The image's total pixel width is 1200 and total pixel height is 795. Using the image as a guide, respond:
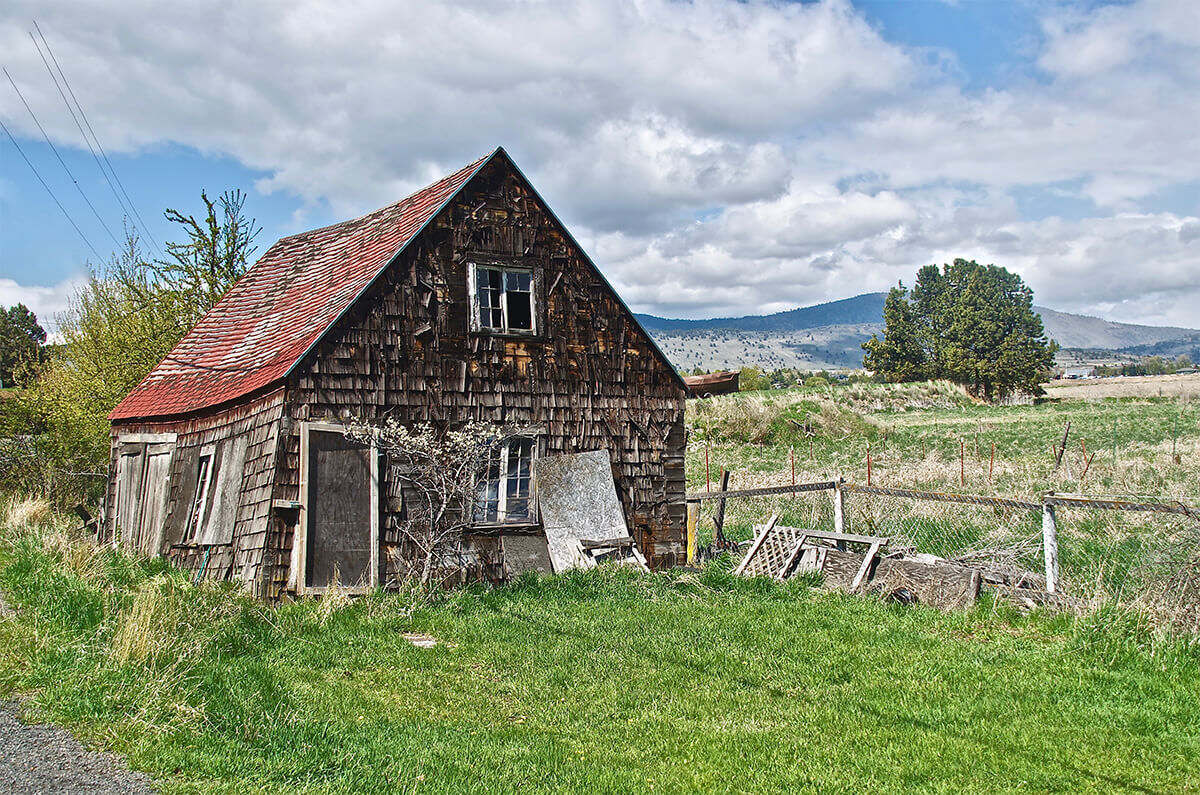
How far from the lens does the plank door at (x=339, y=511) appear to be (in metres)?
11.8

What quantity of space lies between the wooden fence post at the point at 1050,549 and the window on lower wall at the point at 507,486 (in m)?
7.27

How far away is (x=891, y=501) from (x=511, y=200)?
816cm

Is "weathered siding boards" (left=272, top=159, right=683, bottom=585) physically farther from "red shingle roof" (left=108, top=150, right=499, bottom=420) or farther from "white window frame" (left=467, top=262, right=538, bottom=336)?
"red shingle roof" (left=108, top=150, right=499, bottom=420)

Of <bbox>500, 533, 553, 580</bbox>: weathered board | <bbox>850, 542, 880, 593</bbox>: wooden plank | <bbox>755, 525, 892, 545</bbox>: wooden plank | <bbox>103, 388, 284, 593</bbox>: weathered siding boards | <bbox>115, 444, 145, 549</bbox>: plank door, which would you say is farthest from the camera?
<bbox>115, 444, 145, 549</bbox>: plank door

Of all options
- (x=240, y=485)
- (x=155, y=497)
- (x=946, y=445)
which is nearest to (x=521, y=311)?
(x=240, y=485)

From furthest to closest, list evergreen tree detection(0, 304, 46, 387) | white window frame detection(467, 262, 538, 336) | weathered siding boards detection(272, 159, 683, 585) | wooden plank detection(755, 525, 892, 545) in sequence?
evergreen tree detection(0, 304, 46, 387) → white window frame detection(467, 262, 538, 336) → weathered siding boards detection(272, 159, 683, 585) → wooden plank detection(755, 525, 892, 545)

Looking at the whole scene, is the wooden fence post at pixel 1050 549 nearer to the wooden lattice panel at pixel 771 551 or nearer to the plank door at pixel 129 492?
the wooden lattice panel at pixel 771 551

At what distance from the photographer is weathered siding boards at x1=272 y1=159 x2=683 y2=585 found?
12477 mm

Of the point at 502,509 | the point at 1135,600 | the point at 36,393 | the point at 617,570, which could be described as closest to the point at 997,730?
the point at 1135,600

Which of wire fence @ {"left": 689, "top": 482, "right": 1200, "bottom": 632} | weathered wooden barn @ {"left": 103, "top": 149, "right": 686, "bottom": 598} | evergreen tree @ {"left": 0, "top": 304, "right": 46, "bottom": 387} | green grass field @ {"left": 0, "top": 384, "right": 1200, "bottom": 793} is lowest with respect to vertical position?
green grass field @ {"left": 0, "top": 384, "right": 1200, "bottom": 793}

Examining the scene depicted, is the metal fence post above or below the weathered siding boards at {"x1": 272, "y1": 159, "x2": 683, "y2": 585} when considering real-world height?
below

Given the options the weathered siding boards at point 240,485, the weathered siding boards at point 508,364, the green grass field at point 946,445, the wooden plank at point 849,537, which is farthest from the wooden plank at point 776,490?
the weathered siding boards at point 240,485

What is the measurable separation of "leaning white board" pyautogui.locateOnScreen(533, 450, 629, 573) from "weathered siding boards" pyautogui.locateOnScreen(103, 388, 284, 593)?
13.3 feet

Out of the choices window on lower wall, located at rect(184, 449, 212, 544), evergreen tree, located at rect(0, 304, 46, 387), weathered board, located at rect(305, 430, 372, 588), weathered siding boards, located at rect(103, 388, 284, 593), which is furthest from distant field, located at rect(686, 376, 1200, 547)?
evergreen tree, located at rect(0, 304, 46, 387)
